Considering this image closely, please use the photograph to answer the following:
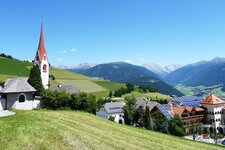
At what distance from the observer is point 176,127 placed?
258 ft

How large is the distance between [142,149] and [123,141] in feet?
10.1

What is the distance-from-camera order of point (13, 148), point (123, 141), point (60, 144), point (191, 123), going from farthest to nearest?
1. point (191, 123)
2. point (123, 141)
3. point (60, 144)
4. point (13, 148)

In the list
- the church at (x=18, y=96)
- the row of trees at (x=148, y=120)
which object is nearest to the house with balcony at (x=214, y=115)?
the row of trees at (x=148, y=120)

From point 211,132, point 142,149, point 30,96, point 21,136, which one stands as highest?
point 30,96

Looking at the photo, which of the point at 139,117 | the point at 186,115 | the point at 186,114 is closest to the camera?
the point at 186,115

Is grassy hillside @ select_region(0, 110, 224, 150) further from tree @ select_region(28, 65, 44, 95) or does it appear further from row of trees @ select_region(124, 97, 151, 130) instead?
row of trees @ select_region(124, 97, 151, 130)

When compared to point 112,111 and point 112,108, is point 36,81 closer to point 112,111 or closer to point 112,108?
point 112,111

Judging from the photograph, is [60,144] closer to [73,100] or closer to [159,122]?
[73,100]

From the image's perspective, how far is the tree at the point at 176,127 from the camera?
257 ft

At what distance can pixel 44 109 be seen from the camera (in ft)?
188

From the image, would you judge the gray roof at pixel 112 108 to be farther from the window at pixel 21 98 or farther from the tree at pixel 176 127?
the window at pixel 21 98

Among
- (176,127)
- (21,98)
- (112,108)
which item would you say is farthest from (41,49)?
(112,108)

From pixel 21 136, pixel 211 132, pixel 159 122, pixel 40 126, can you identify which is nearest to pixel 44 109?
pixel 40 126

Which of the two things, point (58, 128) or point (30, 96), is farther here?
point (30, 96)
